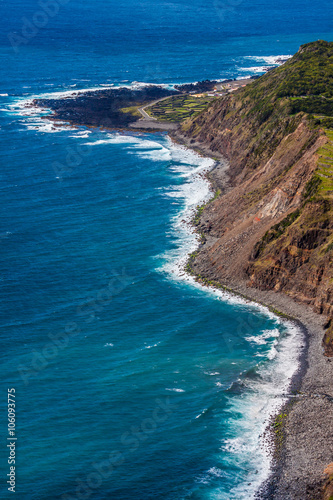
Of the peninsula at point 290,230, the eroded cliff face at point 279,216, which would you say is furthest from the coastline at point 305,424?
the eroded cliff face at point 279,216

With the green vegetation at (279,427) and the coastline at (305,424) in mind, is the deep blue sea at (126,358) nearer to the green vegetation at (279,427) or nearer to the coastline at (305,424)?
the green vegetation at (279,427)

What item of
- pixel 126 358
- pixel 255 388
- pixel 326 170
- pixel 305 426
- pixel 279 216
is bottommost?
pixel 305 426

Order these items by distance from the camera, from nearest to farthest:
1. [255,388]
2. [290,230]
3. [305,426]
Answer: [305,426]
[255,388]
[290,230]

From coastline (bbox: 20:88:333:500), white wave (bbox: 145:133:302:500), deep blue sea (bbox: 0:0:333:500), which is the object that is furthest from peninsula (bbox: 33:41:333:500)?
deep blue sea (bbox: 0:0:333:500)

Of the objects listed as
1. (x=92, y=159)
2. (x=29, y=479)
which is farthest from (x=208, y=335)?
(x=92, y=159)

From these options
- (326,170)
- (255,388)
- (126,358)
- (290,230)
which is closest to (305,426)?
(255,388)

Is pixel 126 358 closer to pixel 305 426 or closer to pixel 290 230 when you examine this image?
pixel 305 426
